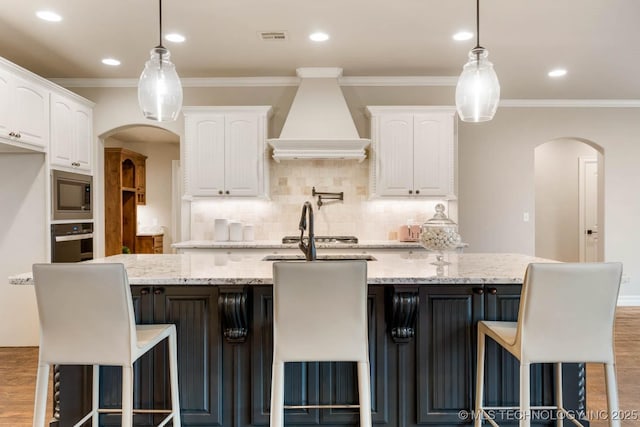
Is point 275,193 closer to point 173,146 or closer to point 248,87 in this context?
point 248,87

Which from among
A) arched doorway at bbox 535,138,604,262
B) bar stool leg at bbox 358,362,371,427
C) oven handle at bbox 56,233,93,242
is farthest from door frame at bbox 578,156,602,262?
oven handle at bbox 56,233,93,242

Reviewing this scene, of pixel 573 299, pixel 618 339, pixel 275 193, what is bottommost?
pixel 618 339

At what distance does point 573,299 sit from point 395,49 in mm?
2903

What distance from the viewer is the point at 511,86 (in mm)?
4957

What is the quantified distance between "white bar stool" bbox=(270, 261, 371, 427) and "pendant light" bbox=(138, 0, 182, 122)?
50.3 inches

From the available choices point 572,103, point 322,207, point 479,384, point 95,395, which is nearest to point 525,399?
point 479,384

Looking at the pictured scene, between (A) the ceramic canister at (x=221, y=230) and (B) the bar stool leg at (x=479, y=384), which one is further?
(A) the ceramic canister at (x=221, y=230)

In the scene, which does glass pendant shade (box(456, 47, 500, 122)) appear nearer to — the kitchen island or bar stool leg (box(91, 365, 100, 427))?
the kitchen island

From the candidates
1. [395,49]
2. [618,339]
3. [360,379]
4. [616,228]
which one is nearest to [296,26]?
[395,49]

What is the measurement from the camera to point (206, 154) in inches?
181

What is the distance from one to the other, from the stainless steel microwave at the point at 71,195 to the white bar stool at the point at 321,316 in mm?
3170

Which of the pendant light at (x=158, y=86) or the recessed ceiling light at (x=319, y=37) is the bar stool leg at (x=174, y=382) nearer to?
the pendant light at (x=158, y=86)

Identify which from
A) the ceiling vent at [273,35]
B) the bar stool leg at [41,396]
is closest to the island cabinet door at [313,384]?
the bar stool leg at [41,396]

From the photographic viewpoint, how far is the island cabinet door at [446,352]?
7.25 feet
